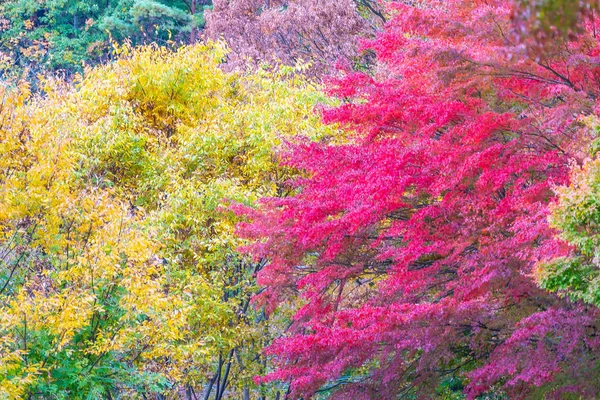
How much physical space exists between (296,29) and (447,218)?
17.7 metres

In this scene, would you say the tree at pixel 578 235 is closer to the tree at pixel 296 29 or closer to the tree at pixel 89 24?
the tree at pixel 296 29

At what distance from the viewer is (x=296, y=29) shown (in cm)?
2562

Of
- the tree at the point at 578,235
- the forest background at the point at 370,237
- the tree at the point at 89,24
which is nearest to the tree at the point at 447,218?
the forest background at the point at 370,237

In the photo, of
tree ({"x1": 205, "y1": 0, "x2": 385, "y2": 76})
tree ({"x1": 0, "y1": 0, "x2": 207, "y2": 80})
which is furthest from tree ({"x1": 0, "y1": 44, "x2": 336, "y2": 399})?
tree ({"x1": 0, "y1": 0, "x2": 207, "y2": 80})

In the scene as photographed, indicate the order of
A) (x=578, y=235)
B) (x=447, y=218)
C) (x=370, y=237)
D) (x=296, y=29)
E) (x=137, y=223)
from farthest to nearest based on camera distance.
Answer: (x=296, y=29) → (x=137, y=223) → (x=370, y=237) → (x=447, y=218) → (x=578, y=235)

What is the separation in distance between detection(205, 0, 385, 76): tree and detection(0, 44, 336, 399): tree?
8.86 meters

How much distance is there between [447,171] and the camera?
883 cm

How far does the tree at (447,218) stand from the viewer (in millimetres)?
7922

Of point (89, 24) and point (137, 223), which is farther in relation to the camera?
point (89, 24)

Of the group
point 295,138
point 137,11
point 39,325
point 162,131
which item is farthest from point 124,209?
point 137,11

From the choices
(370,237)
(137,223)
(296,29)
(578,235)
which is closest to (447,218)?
(370,237)

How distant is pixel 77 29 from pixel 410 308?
31.7 meters

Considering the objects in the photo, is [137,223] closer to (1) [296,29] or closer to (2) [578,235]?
(2) [578,235]

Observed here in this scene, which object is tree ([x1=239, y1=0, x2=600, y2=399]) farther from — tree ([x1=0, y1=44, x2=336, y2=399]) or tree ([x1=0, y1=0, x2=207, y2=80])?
tree ([x1=0, y1=0, x2=207, y2=80])
